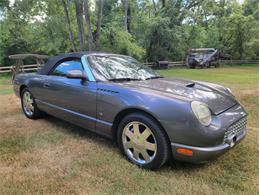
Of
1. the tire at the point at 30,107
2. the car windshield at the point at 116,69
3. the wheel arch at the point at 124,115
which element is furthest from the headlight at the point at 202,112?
the tire at the point at 30,107

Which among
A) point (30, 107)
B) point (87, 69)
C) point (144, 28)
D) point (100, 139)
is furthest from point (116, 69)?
point (144, 28)

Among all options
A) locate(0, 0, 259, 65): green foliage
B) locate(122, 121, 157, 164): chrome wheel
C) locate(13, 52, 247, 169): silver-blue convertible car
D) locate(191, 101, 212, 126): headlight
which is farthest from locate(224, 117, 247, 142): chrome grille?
locate(0, 0, 259, 65): green foliage

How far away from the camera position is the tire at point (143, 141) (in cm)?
251

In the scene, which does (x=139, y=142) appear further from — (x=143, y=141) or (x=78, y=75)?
(x=78, y=75)

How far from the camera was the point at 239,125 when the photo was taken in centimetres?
272

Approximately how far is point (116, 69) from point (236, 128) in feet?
5.78

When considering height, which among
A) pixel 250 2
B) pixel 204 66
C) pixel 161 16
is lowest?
pixel 204 66

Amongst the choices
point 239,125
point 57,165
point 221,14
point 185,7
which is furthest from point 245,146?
point 221,14

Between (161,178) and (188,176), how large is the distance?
296 mm

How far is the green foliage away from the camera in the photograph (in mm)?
17938

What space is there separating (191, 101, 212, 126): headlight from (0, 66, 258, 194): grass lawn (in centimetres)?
62

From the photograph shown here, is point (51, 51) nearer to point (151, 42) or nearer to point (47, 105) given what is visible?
point (151, 42)

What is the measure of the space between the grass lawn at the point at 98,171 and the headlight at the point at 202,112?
621 mm

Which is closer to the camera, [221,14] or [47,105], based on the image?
[47,105]
